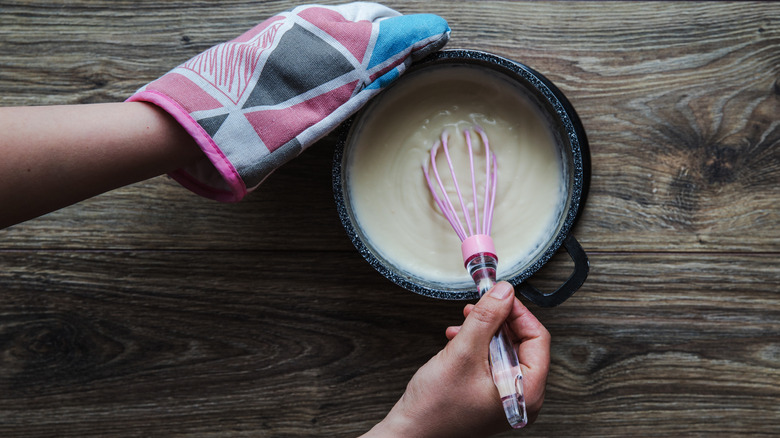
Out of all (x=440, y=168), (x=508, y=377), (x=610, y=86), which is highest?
(x=610, y=86)

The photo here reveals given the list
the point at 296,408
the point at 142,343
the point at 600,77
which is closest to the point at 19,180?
the point at 142,343

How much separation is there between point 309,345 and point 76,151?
0.34 m

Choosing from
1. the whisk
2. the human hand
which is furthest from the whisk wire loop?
the human hand

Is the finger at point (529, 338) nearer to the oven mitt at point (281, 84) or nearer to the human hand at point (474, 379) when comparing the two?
the human hand at point (474, 379)

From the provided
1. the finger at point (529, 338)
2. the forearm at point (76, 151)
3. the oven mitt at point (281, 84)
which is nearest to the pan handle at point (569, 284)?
the finger at point (529, 338)

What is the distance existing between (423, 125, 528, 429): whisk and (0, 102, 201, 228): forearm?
28 cm

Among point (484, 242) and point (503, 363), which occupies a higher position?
point (484, 242)

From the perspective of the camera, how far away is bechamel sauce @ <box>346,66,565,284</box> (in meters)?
0.63

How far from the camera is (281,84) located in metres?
0.58

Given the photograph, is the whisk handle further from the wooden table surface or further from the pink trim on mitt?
the pink trim on mitt

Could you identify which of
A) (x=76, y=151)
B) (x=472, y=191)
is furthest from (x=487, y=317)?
(x=76, y=151)

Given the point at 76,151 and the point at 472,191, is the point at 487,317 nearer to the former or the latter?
the point at 472,191

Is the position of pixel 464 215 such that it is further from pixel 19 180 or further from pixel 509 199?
pixel 19 180

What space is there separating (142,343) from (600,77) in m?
0.66
